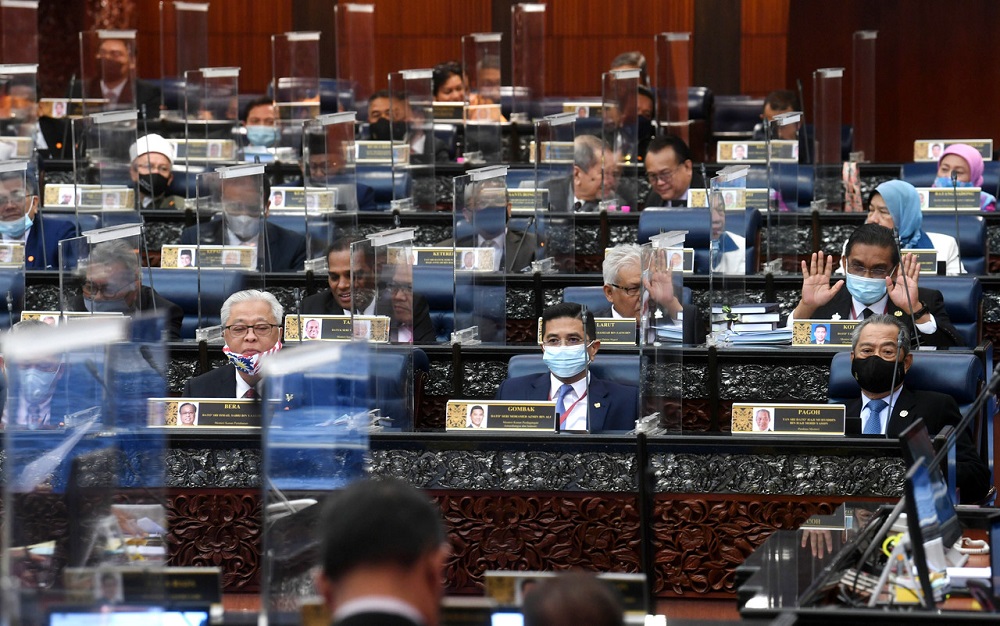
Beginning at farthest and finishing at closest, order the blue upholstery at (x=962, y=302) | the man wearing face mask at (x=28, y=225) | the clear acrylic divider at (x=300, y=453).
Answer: the man wearing face mask at (x=28, y=225)
the blue upholstery at (x=962, y=302)
the clear acrylic divider at (x=300, y=453)

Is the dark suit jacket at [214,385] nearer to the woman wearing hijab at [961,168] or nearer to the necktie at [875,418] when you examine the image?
the necktie at [875,418]

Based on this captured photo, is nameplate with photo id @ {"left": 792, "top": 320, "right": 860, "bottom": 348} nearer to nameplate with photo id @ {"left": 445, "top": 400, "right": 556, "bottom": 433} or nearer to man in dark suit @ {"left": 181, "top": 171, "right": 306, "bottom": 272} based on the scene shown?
nameplate with photo id @ {"left": 445, "top": 400, "right": 556, "bottom": 433}

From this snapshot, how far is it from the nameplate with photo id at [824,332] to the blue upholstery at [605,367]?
723 mm

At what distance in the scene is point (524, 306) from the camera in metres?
7.67

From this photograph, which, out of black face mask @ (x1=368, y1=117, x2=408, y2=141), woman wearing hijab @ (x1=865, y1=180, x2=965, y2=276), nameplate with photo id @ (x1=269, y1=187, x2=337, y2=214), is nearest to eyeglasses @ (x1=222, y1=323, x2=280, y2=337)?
nameplate with photo id @ (x1=269, y1=187, x2=337, y2=214)

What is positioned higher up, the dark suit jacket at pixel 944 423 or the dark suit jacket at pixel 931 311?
the dark suit jacket at pixel 931 311

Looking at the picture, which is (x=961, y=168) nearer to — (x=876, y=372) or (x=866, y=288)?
(x=866, y=288)

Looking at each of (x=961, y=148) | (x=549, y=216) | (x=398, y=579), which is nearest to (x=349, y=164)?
(x=549, y=216)

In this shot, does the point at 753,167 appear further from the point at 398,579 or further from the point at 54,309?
the point at 398,579

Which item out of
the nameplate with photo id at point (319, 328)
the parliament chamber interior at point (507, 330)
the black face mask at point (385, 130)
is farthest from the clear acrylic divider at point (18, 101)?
the nameplate with photo id at point (319, 328)

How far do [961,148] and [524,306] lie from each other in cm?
284

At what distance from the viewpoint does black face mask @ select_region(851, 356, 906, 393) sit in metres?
5.54

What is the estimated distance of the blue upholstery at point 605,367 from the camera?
606cm

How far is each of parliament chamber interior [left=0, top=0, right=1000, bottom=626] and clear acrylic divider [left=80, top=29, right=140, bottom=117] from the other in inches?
1.1
